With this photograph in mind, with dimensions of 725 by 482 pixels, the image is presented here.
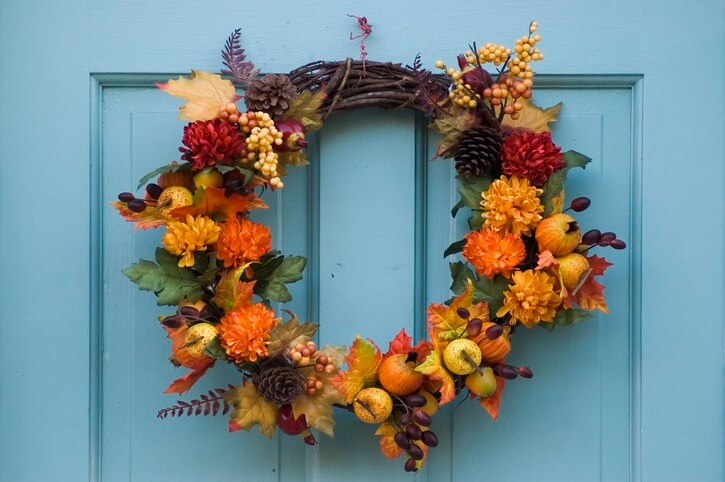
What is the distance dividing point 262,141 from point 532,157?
0.31 meters

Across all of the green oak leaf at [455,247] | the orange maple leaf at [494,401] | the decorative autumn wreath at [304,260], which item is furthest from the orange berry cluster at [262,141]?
the orange maple leaf at [494,401]

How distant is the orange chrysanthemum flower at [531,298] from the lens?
80 cm

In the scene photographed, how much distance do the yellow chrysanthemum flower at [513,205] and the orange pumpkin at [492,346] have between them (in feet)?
0.39

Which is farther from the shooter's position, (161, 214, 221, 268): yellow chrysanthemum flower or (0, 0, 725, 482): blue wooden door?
(0, 0, 725, 482): blue wooden door

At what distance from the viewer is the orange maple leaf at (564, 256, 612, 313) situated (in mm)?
840

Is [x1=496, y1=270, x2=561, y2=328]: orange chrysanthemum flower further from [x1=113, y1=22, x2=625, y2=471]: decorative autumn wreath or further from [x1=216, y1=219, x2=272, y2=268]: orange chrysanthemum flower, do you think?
[x1=216, y1=219, x2=272, y2=268]: orange chrysanthemum flower

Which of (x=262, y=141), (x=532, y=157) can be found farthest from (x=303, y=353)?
(x=532, y=157)

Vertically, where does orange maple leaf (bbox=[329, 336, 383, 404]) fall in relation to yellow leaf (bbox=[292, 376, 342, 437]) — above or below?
above

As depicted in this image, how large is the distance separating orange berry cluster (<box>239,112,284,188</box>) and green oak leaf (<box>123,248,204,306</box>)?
5.8 inches

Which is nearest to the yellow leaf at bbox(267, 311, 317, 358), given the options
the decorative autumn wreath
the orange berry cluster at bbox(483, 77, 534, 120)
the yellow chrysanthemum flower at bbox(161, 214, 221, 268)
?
the decorative autumn wreath

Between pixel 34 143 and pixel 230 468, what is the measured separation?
1.58 ft

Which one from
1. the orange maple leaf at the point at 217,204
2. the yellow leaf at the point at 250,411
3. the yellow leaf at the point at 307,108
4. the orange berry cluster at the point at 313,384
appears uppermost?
the yellow leaf at the point at 307,108

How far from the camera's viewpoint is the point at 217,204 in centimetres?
82

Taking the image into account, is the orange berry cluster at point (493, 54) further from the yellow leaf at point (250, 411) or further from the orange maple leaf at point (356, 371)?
the yellow leaf at point (250, 411)
